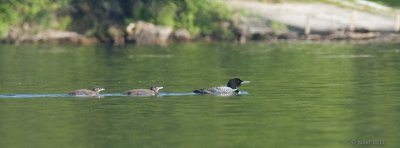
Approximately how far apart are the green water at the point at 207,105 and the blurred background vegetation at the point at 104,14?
36087 mm

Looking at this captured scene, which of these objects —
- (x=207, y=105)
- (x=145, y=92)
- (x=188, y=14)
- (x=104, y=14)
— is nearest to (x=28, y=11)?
(x=104, y=14)

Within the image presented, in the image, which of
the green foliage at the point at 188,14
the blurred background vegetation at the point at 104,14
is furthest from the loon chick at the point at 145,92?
the green foliage at the point at 188,14

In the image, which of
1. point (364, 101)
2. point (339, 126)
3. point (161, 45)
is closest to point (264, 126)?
point (339, 126)

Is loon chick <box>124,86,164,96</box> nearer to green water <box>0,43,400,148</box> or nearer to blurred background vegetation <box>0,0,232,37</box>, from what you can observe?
green water <box>0,43,400,148</box>

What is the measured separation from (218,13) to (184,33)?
539 centimetres

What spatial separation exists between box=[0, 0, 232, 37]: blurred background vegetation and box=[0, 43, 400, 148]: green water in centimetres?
3609

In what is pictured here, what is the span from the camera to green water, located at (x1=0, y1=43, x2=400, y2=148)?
1347 inches

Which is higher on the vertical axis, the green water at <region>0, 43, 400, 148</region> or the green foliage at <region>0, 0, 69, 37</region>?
the green foliage at <region>0, 0, 69, 37</region>

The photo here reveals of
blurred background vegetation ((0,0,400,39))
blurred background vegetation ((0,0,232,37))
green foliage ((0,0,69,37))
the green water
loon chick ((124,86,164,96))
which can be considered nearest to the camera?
the green water

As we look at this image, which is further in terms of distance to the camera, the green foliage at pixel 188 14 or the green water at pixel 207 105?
the green foliage at pixel 188 14

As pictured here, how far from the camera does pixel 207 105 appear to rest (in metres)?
44.2

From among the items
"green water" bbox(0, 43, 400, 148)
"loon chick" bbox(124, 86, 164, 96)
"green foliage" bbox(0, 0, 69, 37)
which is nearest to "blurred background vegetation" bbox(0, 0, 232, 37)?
"green foliage" bbox(0, 0, 69, 37)

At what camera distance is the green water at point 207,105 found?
3422cm

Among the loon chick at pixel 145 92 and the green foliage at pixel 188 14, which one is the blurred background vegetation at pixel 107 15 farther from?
the loon chick at pixel 145 92
